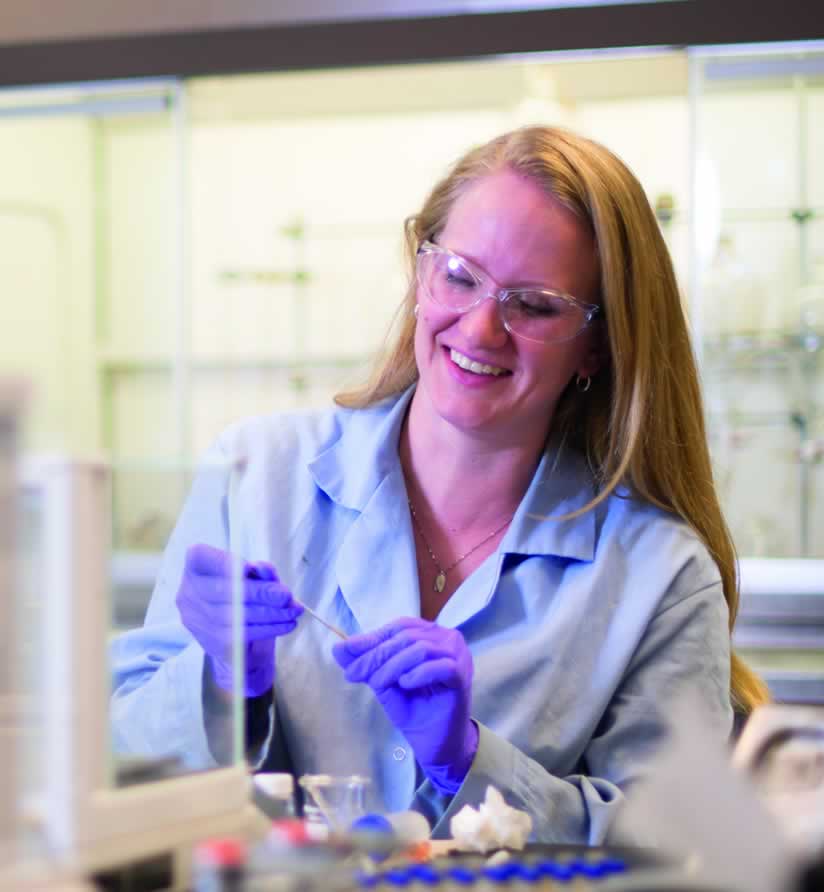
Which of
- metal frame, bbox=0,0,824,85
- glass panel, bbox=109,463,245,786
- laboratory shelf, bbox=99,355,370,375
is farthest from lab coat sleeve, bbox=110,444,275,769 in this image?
laboratory shelf, bbox=99,355,370,375

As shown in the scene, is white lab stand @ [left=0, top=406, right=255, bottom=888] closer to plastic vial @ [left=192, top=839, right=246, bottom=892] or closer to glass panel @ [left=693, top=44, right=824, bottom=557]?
plastic vial @ [left=192, top=839, right=246, bottom=892]

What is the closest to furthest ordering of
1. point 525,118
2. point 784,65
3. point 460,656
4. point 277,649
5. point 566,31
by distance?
point 460,656 < point 277,649 < point 566,31 < point 784,65 < point 525,118

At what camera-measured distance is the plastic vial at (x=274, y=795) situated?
908mm

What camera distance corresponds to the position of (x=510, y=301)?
55.9 inches

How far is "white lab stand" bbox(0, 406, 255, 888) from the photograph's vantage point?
2.26 feet

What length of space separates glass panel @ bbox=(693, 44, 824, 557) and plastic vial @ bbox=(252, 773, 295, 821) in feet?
8.93

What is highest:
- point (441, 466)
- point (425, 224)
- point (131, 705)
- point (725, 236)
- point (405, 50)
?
point (405, 50)

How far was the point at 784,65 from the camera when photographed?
3027 mm

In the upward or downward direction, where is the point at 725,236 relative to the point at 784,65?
downward

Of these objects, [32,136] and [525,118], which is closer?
[525,118]

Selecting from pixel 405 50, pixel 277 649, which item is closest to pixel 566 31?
pixel 405 50

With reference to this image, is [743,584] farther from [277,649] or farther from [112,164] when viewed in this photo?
[112,164]

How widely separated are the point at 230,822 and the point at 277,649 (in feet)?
2.08

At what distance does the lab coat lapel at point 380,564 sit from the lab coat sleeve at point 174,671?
0.55 ft
